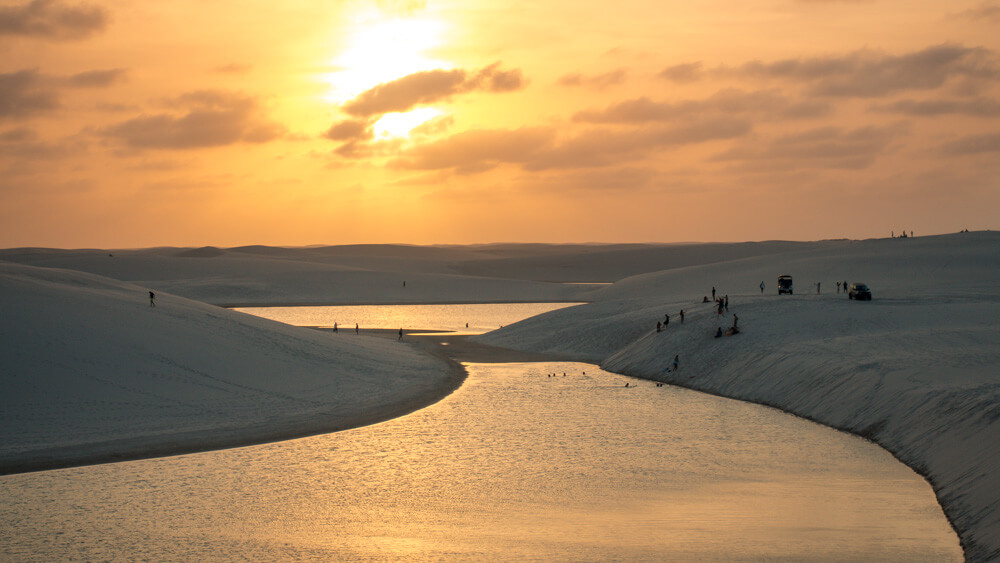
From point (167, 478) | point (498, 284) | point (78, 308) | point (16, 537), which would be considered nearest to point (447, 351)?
point (78, 308)

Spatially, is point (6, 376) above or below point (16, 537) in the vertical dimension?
above

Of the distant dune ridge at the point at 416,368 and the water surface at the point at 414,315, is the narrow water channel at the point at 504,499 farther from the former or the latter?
the water surface at the point at 414,315

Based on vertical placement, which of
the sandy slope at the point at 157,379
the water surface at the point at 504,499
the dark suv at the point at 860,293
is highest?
the dark suv at the point at 860,293

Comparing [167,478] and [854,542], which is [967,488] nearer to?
[854,542]

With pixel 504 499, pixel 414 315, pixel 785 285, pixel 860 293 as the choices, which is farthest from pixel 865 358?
pixel 414 315

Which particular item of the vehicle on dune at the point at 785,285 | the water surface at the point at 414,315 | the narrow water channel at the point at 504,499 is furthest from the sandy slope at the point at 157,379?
the vehicle on dune at the point at 785,285
